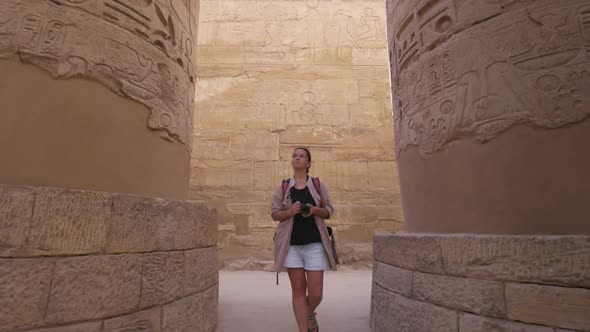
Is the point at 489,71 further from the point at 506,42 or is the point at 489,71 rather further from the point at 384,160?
the point at 384,160

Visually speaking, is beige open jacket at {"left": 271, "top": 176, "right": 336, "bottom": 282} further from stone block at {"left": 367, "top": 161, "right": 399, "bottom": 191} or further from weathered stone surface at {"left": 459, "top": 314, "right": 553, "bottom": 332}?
stone block at {"left": 367, "top": 161, "right": 399, "bottom": 191}

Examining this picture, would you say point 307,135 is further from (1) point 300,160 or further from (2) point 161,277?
(2) point 161,277

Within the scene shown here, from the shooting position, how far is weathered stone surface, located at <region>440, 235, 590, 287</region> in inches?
65.8

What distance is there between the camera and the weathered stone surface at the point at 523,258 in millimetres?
1672

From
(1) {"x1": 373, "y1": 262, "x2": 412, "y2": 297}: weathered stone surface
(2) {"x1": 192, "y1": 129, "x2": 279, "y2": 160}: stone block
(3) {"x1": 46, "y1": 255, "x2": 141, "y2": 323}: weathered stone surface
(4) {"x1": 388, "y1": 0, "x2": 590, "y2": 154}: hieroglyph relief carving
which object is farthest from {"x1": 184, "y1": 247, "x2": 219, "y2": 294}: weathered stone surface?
(2) {"x1": 192, "y1": 129, "x2": 279, "y2": 160}: stone block

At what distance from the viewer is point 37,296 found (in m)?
1.63

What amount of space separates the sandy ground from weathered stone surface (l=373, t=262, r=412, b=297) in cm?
62

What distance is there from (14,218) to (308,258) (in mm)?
1698

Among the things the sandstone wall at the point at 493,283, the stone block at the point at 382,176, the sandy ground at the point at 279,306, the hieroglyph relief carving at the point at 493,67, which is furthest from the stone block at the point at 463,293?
the stone block at the point at 382,176

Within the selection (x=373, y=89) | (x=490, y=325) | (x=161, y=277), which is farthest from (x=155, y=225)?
(x=373, y=89)

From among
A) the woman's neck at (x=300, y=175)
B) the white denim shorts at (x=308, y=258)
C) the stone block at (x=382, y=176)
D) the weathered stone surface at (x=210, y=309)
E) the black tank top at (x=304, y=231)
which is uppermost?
the stone block at (x=382, y=176)

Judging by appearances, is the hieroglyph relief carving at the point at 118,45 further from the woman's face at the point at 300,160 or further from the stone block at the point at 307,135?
the stone block at the point at 307,135

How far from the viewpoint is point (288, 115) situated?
8883 mm

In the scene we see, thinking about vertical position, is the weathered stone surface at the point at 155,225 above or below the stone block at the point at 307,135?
below
